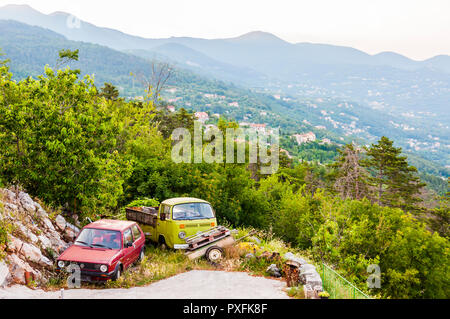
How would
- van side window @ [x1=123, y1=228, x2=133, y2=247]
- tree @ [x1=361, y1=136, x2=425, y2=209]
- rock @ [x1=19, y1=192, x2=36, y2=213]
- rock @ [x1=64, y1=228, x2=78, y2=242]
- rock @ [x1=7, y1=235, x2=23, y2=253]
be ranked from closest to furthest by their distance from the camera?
1. rock @ [x1=7, y1=235, x2=23, y2=253]
2. van side window @ [x1=123, y1=228, x2=133, y2=247]
3. rock @ [x1=19, y1=192, x2=36, y2=213]
4. rock @ [x1=64, y1=228, x2=78, y2=242]
5. tree @ [x1=361, y1=136, x2=425, y2=209]

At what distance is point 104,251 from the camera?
31.2ft

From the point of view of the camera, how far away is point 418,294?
A: 26.7 metres

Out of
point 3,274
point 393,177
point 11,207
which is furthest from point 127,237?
point 393,177

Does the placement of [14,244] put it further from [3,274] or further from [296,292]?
[296,292]

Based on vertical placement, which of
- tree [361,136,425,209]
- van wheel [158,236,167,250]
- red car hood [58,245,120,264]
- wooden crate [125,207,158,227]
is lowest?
tree [361,136,425,209]

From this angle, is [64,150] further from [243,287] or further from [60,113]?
[243,287]

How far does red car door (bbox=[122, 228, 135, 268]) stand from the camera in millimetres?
9836

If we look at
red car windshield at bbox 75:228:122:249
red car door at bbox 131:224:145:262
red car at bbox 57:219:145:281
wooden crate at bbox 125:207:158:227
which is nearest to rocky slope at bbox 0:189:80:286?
red car at bbox 57:219:145:281

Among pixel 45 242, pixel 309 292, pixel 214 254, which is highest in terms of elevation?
pixel 309 292

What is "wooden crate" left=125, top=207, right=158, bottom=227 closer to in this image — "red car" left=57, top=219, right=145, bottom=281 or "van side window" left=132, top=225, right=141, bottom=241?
"van side window" left=132, top=225, right=141, bottom=241

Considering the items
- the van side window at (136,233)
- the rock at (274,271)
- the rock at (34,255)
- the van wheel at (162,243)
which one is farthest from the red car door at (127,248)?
the rock at (274,271)

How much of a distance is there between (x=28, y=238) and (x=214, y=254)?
5.54 m

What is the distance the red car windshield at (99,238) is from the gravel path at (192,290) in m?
1.53

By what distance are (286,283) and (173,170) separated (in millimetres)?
12357
